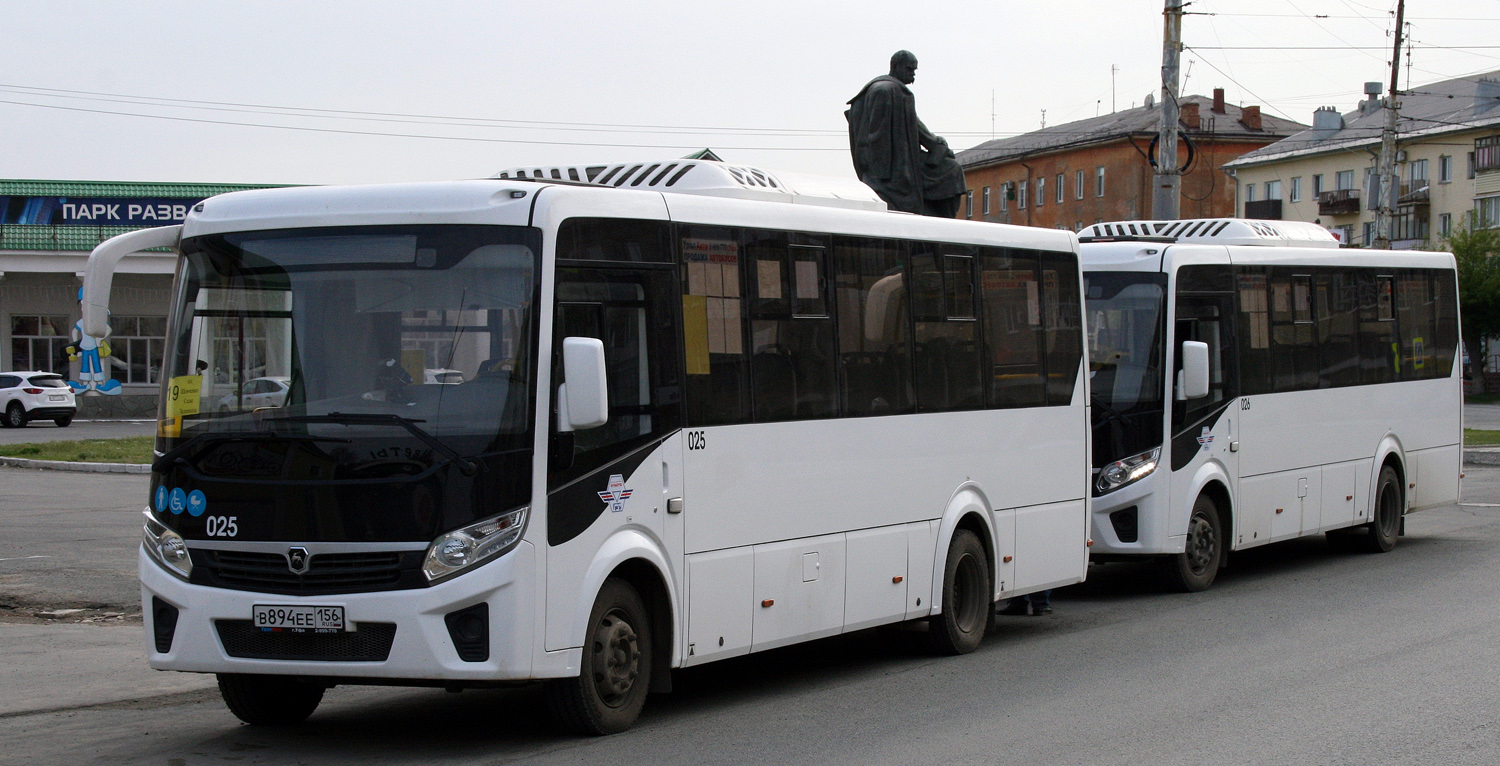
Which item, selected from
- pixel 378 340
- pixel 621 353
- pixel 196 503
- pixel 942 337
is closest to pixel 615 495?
pixel 621 353

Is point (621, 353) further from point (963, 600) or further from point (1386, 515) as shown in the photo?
point (1386, 515)

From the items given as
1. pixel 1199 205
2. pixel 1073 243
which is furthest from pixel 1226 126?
pixel 1073 243

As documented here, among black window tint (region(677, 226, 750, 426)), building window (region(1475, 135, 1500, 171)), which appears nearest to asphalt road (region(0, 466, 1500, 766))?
black window tint (region(677, 226, 750, 426))

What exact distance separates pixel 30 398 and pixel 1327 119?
65.3 metres

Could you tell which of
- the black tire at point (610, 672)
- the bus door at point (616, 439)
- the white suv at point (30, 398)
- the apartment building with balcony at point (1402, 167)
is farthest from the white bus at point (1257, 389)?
the apartment building with balcony at point (1402, 167)

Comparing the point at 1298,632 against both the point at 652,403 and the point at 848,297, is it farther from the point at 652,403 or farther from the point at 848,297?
the point at 652,403

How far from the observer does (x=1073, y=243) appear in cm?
1275

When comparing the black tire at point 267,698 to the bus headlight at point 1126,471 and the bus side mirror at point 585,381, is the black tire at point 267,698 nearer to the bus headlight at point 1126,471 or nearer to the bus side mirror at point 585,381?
the bus side mirror at point 585,381

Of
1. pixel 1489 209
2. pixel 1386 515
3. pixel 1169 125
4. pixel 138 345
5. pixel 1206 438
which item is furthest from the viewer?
pixel 1489 209

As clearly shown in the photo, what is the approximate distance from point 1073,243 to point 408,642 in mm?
7135

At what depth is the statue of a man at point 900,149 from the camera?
1460cm

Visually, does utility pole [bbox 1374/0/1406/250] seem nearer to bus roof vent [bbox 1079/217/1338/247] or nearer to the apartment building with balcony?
bus roof vent [bbox 1079/217/1338/247]

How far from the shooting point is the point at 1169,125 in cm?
2319

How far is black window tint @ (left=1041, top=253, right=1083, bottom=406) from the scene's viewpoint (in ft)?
40.2
